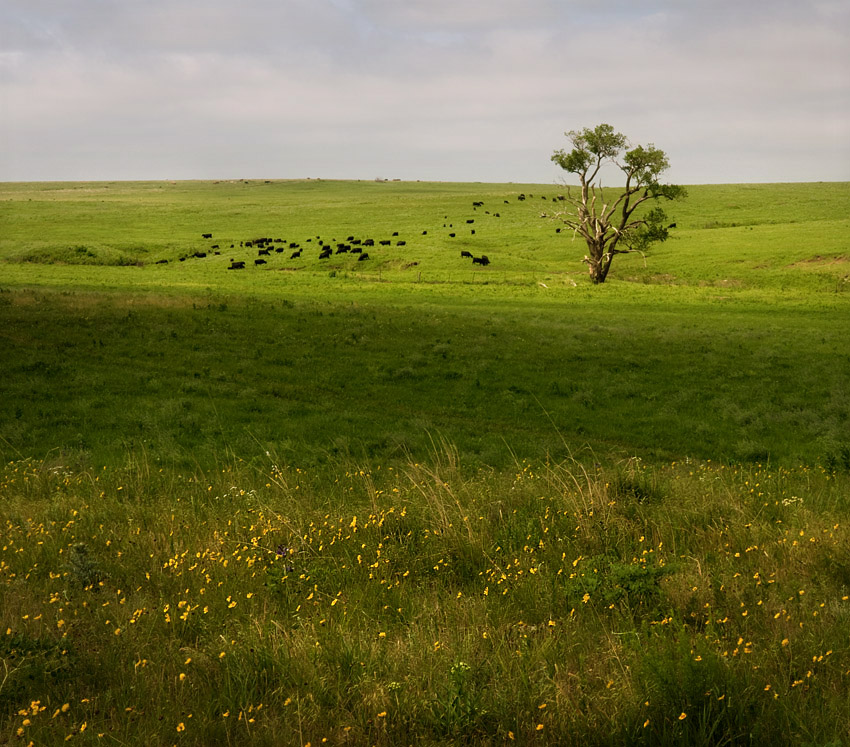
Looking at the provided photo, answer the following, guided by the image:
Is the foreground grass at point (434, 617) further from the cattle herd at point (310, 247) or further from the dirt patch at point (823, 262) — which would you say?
the cattle herd at point (310, 247)

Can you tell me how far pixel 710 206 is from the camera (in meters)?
104

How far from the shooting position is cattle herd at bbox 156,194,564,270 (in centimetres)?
6606

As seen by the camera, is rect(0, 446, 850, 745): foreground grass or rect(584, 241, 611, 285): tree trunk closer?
rect(0, 446, 850, 745): foreground grass

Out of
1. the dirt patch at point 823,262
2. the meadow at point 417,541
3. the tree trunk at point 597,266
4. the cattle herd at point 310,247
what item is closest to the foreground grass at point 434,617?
the meadow at point 417,541

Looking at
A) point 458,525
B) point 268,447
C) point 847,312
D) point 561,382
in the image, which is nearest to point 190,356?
point 268,447

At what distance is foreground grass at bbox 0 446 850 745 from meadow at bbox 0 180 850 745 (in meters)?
0.03

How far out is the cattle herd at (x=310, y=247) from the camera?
66.1 m

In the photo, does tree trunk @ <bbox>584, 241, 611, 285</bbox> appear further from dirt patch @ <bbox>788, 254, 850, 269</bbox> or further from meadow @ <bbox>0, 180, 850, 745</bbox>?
meadow @ <bbox>0, 180, 850, 745</bbox>

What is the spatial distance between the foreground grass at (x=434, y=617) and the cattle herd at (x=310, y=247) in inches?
2170

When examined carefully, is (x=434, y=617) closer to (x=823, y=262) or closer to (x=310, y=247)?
(x=823, y=262)

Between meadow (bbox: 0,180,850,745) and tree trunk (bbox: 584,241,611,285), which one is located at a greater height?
tree trunk (bbox: 584,241,611,285)

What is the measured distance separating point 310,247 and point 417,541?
232 feet

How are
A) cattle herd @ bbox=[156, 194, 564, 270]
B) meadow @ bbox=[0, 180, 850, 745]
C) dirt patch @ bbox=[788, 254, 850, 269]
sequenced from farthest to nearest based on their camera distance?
1. cattle herd @ bbox=[156, 194, 564, 270]
2. dirt patch @ bbox=[788, 254, 850, 269]
3. meadow @ bbox=[0, 180, 850, 745]

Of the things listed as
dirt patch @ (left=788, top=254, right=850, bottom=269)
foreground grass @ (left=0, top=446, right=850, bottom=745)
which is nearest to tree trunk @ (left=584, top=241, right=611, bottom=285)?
dirt patch @ (left=788, top=254, right=850, bottom=269)
